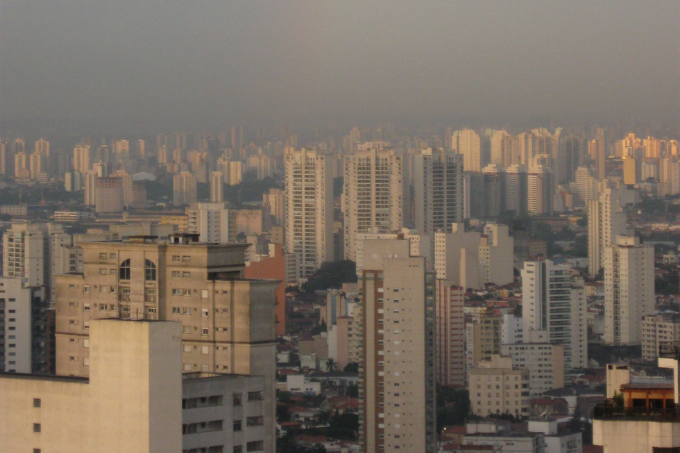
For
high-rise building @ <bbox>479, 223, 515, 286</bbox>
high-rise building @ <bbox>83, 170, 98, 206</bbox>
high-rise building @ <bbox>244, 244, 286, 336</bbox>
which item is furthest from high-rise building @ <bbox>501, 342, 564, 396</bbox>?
high-rise building @ <bbox>479, 223, 515, 286</bbox>

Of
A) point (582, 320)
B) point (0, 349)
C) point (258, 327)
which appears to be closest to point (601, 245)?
point (582, 320)

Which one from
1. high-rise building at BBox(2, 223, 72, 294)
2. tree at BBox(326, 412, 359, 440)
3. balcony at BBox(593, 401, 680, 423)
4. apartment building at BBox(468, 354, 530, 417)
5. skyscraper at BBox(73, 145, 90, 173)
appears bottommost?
tree at BBox(326, 412, 359, 440)

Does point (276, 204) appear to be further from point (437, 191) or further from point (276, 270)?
point (276, 270)

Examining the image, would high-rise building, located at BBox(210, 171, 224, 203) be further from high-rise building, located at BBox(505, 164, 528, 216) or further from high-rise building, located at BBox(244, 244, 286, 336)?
high-rise building, located at BBox(505, 164, 528, 216)

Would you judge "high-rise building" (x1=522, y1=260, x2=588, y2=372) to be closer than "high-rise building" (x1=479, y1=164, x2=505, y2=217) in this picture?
Yes

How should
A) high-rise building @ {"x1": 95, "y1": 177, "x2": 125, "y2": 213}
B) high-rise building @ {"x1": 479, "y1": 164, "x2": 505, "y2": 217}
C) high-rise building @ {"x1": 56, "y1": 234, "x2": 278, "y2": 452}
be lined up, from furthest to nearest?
high-rise building @ {"x1": 479, "y1": 164, "x2": 505, "y2": 217}
high-rise building @ {"x1": 95, "y1": 177, "x2": 125, "y2": 213}
high-rise building @ {"x1": 56, "y1": 234, "x2": 278, "y2": 452}

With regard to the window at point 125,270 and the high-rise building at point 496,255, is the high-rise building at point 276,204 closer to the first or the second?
the high-rise building at point 496,255

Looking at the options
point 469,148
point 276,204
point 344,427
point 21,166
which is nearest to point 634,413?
point 344,427
